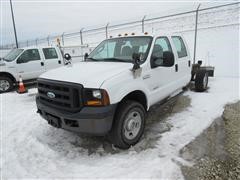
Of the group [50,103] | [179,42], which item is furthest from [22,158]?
[179,42]

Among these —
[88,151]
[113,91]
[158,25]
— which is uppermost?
[158,25]

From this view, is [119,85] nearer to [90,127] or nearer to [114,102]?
[114,102]

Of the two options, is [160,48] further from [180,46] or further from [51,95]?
[51,95]

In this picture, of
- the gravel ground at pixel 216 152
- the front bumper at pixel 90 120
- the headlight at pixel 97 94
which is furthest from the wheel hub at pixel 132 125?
the gravel ground at pixel 216 152

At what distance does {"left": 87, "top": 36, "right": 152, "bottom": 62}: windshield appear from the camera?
151 inches

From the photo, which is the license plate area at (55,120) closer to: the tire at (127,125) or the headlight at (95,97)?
the headlight at (95,97)

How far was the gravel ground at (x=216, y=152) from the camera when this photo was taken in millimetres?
2645

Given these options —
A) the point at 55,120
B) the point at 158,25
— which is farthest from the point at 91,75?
the point at 158,25

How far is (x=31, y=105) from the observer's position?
584 centimetres

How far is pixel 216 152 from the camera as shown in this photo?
3105 mm

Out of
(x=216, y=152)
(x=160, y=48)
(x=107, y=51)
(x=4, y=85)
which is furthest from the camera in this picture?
(x=4, y=85)

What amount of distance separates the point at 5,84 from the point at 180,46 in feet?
22.9

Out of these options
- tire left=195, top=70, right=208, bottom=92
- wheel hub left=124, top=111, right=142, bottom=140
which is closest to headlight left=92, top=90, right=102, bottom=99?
wheel hub left=124, top=111, right=142, bottom=140

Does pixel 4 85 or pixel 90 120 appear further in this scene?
pixel 4 85
